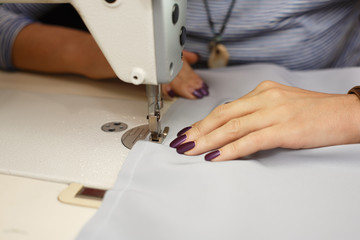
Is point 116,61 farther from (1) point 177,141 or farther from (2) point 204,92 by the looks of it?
(2) point 204,92

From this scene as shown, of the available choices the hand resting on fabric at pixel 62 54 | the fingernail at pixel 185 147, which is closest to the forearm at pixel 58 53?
the hand resting on fabric at pixel 62 54

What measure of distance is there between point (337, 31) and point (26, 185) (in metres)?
1.09

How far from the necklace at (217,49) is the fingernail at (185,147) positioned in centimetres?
61

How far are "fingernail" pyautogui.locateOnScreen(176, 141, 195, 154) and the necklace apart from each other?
608 millimetres

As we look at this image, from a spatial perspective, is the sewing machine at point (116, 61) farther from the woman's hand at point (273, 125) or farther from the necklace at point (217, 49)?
the necklace at point (217, 49)

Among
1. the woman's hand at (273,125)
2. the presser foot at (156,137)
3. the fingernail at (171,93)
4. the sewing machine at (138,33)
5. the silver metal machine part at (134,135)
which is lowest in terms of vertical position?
the fingernail at (171,93)

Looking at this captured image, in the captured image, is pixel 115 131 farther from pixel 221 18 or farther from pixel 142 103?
pixel 221 18

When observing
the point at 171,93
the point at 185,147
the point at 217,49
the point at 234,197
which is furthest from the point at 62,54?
the point at 234,197

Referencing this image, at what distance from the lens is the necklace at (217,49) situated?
1109 mm

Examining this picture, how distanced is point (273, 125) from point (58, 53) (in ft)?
2.43

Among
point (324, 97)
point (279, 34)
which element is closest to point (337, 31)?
point (279, 34)

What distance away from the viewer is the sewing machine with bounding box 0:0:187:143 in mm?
535

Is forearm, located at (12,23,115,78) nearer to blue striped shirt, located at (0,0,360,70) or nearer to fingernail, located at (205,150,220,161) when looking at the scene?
blue striped shirt, located at (0,0,360,70)

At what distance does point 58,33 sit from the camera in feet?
3.68
